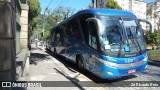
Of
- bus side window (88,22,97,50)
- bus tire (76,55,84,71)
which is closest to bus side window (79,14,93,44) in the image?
bus side window (88,22,97,50)

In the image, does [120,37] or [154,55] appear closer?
[120,37]

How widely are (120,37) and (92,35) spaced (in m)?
1.20

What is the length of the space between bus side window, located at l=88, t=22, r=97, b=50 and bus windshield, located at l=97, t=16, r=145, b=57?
39cm

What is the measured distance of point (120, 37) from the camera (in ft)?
27.0

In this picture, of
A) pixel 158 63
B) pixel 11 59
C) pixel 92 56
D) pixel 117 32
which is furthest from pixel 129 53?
pixel 158 63

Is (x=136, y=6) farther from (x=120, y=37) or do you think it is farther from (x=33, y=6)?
(x=120, y=37)

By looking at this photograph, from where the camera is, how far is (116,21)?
27.9 feet

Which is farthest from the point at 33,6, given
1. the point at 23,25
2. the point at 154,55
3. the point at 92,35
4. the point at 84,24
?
the point at 92,35

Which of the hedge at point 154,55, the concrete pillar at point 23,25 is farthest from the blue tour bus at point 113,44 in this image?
the hedge at point 154,55

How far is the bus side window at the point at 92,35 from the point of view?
8.47 metres

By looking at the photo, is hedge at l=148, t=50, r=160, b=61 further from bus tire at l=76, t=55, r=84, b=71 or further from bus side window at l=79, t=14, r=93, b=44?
bus side window at l=79, t=14, r=93, b=44

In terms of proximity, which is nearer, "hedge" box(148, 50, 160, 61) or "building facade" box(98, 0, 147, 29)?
"hedge" box(148, 50, 160, 61)

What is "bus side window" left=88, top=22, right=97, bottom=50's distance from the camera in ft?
27.8

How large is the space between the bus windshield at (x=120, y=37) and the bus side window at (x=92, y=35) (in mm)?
386
